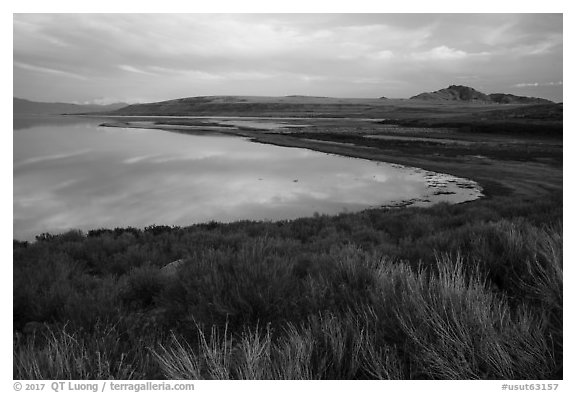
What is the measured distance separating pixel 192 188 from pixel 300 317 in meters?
14.4

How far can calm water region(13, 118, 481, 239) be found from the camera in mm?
11138

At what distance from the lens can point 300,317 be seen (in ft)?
11.1

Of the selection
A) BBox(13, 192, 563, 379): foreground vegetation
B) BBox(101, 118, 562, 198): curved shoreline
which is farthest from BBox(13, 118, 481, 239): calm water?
BBox(13, 192, 563, 379): foreground vegetation

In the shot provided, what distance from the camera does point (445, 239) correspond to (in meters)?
5.89

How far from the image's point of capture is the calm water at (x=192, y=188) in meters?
11.1

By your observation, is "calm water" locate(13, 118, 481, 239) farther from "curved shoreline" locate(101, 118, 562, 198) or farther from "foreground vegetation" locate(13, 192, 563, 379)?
"foreground vegetation" locate(13, 192, 563, 379)

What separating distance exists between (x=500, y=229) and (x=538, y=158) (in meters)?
21.9

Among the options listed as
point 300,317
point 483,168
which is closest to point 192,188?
point 300,317

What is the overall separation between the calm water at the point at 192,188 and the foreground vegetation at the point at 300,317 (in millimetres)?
5280

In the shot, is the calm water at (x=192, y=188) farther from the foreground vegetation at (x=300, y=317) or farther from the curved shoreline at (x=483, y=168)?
the foreground vegetation at (x=300, y=317)

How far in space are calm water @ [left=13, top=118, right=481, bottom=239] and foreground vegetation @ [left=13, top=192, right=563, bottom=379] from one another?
17.3ft

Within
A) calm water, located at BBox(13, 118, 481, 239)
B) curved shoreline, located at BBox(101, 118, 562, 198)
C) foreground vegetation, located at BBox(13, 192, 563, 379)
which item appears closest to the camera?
foreground vegetation, located at BBox(13, 192, 563, 379)
